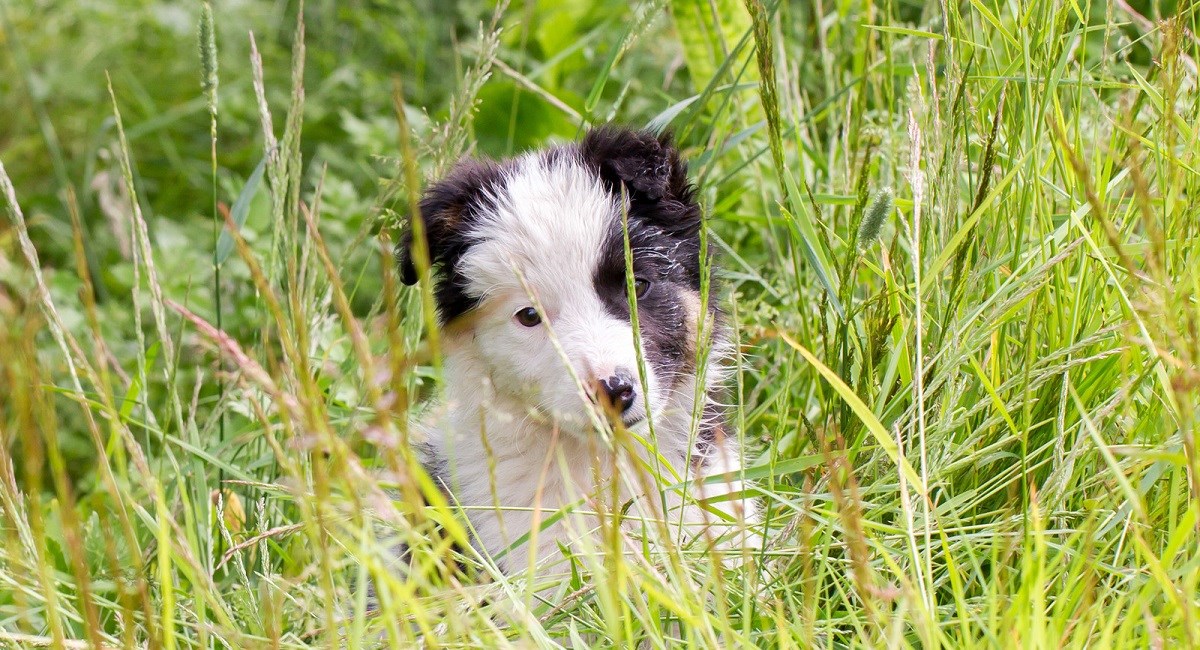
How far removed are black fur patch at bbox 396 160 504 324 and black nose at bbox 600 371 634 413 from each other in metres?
0.62

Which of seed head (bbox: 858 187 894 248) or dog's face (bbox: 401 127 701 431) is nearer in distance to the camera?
seed head (bbox: 858 187 894 248)

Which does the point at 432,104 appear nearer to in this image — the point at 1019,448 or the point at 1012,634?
the point at 1019,448

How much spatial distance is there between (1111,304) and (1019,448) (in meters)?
0.35

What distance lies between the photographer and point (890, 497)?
2.28 meters

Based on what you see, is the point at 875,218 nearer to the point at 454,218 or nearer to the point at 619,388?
the point at 619,388

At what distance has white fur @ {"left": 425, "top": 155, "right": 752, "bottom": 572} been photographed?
2.60m

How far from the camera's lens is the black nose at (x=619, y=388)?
2.37 m

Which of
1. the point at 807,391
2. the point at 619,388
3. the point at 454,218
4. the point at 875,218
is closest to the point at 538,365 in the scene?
the point at 619,388

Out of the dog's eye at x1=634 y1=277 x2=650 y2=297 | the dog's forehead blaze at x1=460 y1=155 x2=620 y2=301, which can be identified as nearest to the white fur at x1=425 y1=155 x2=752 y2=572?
the dog's forehead blaze at x1=460 y1=155 x2=620 y2=301

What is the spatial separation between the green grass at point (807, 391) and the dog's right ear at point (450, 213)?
120 mm

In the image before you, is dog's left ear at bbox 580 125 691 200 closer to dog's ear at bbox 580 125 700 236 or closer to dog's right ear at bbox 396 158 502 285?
dog's ear at bbox 580 125 700 236

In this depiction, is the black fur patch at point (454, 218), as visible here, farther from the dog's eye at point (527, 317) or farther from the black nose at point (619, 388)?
the black nose at point (619, 388)

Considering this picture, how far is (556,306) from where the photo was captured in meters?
2.67

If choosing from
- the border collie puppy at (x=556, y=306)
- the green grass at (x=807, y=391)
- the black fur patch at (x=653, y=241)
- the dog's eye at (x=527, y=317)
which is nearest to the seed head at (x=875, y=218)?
the green grass at (x=807, y=391)
